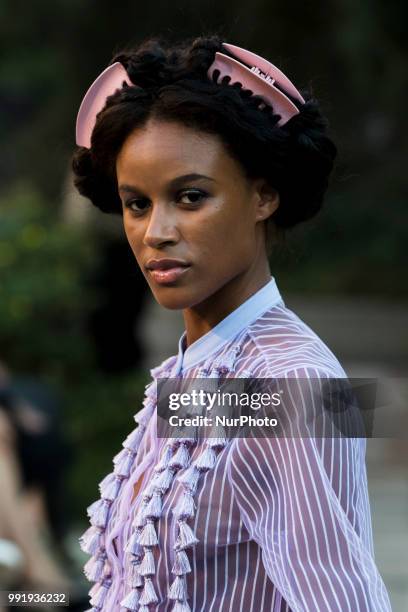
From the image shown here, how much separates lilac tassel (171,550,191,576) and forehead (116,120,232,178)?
58 cm

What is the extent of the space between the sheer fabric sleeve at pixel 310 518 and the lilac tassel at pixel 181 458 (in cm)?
12

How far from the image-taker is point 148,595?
1.96 meters

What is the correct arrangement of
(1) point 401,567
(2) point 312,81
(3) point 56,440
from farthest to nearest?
(1) point 401,567
(3) point 56,440
(2) point 312,81

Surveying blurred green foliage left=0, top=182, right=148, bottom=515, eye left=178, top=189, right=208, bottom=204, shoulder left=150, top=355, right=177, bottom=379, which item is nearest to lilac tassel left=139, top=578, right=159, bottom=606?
shoulder left=150, top=355, right=177, bottom=379

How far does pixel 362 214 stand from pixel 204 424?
10.3 m

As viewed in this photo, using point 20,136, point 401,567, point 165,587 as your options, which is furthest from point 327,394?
point 20,136

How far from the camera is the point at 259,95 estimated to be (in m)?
2.11

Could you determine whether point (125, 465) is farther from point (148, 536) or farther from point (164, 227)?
point (164, 227)

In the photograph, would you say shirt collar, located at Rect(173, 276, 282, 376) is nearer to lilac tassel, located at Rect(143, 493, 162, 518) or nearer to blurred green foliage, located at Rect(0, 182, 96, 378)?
lilac tassel, located at Rect(143, 493, 162, 518)

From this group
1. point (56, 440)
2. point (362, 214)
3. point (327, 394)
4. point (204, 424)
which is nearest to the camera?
point (327, 394)

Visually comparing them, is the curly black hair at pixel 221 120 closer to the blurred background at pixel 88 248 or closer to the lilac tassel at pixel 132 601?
the lilac tassel at pixel 132 601

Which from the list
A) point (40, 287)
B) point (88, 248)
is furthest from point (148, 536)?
point (88, 248)

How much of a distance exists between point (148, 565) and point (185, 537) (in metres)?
0.10

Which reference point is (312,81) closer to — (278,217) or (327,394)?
(278,217)
